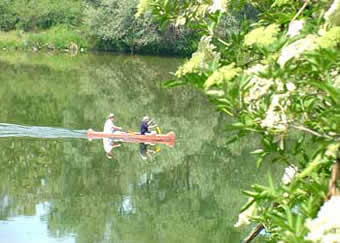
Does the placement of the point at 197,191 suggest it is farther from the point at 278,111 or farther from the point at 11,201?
the point at 278,111

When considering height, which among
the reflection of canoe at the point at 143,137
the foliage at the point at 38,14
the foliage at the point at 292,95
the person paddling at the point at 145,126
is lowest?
the foliage at the point at 38,14

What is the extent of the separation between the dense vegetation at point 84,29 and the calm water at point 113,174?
1726cm

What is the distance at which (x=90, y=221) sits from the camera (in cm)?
1444

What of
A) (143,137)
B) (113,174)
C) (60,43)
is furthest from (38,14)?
(113,174)

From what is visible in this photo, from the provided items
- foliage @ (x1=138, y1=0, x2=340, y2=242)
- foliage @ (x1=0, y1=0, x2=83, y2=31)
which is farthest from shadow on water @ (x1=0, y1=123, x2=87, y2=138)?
foliage @ (x1=0, y1=0, x2=83, y2=31)

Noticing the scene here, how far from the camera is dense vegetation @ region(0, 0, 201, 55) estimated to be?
49.2m

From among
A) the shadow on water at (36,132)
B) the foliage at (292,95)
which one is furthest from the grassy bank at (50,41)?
the foliage at (292,95)

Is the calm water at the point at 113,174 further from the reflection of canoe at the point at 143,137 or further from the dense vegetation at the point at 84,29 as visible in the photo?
the dense vegetation at the point at 84,29

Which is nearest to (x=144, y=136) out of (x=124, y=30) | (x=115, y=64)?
(x=115, y=64)

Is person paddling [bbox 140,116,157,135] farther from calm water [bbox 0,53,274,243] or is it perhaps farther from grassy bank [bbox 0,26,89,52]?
grassy bank [bbox 0,26,89,52]

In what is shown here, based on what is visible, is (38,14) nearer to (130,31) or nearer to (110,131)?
(130,31)

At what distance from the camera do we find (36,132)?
22.2 metres

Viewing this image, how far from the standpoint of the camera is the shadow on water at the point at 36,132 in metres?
21.9

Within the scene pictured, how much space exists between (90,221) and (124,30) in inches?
1407
